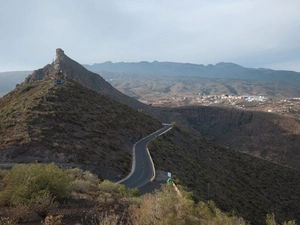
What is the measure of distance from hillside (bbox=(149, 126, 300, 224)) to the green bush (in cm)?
1372

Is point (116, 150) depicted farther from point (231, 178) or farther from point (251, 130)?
point (251, 130)

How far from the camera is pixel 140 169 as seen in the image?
27.2 metres

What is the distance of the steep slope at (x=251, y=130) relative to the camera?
66.8 m

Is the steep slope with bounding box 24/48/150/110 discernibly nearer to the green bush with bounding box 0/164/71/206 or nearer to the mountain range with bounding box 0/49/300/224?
the mountain range with bounding box 0/49/300/224

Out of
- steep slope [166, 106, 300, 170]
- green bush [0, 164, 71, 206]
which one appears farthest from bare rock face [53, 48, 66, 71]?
green bush [0, 164, 71, 206]

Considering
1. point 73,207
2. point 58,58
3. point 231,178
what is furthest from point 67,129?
point 58,58

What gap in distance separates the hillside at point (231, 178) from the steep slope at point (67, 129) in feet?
17.4

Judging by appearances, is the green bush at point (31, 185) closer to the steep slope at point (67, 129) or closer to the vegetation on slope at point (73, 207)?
the vegetation on slope at point (73, 207)

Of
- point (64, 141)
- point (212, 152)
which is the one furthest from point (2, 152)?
point (212, 152)

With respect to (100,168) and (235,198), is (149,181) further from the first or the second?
(235,198)

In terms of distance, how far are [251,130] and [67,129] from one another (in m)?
69.5

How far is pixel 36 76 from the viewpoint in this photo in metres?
88.9

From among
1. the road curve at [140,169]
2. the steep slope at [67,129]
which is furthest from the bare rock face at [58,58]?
the road curve at [140,169]

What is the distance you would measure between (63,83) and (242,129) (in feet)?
209
